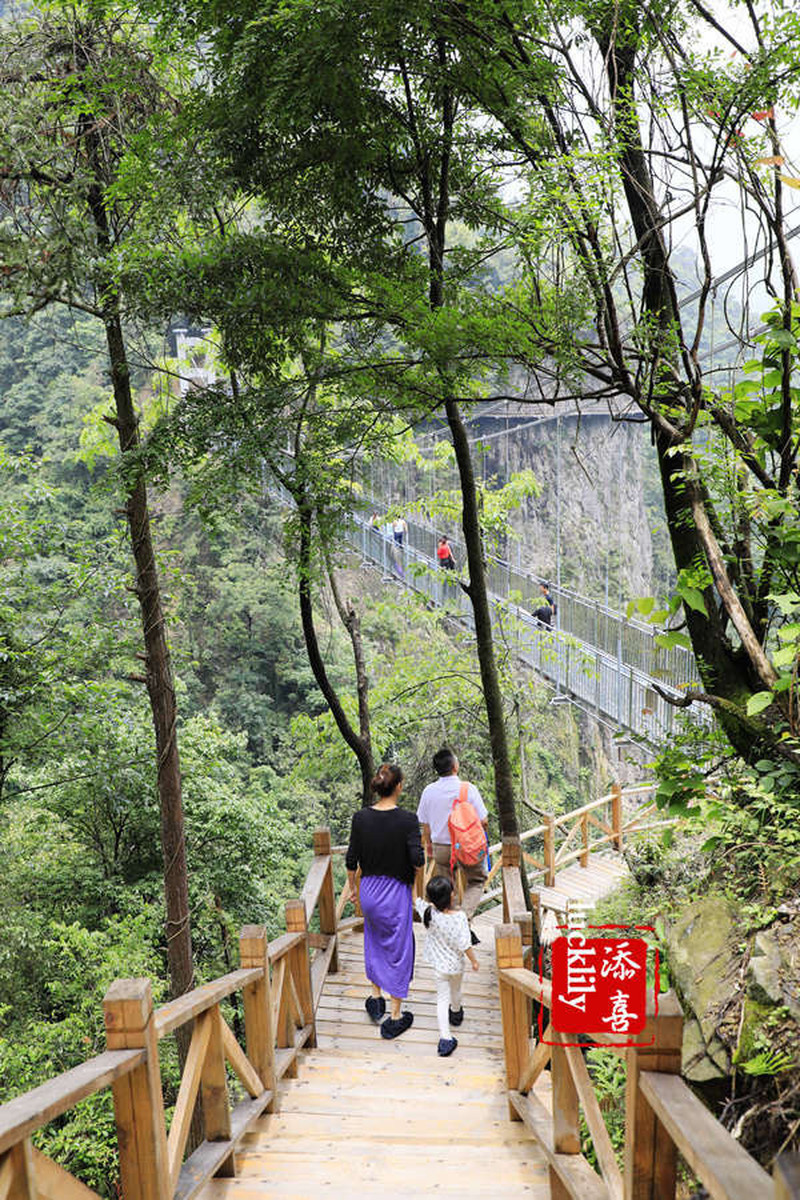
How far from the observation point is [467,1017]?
4199 mm

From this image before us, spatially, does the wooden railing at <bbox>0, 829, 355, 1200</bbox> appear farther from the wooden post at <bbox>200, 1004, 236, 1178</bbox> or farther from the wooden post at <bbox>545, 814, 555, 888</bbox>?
the wooden post at <bbox>545, 814, 555, 888</bbox>

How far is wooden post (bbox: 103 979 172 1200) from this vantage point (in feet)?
6.23

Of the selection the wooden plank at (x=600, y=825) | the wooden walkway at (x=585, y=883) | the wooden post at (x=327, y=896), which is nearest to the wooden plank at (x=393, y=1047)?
the wooden post at (x=327, y=896)

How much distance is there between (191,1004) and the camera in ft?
7.20

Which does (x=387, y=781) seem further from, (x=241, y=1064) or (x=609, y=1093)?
(x=609, y=1093)

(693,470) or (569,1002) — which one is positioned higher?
(693,470)

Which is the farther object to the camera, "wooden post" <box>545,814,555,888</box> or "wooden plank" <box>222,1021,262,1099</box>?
"wooden post" <box>545,814,555,888</box>

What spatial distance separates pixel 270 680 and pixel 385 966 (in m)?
14.4

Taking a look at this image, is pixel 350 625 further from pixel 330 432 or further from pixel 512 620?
pixel 512 620

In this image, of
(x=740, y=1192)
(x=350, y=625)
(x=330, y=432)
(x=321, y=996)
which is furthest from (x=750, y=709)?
(x=350, y=625)

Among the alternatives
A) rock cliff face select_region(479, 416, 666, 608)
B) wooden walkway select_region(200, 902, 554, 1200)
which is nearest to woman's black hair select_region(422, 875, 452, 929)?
wooden walkway select_region(200, 902, 554, 1200)

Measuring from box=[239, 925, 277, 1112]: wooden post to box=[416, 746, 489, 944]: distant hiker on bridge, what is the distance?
169 cm

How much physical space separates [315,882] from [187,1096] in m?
2.21

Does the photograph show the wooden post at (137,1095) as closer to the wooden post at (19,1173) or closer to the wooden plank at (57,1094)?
the wooden plank at (57,1094)
